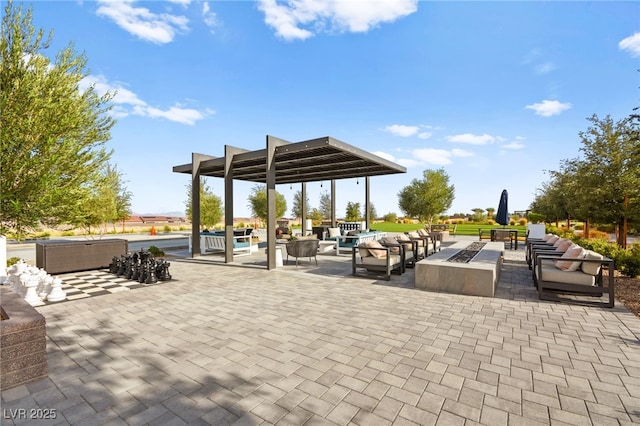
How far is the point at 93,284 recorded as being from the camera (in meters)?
6.74

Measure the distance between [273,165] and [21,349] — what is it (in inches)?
286

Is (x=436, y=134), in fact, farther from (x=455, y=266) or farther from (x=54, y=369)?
(x=54, y=369)

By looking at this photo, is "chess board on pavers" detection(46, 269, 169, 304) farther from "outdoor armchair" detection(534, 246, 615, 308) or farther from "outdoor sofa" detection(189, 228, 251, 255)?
"outdoor armchair" detection(534, 246, 615, 308)

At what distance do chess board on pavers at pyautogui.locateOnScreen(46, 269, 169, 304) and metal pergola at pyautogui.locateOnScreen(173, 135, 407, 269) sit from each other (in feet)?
11.2

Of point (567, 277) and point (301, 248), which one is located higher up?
point (301, 248)

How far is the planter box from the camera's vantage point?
742 cm

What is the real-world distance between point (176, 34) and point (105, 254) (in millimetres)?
7505

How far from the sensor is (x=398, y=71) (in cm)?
1303

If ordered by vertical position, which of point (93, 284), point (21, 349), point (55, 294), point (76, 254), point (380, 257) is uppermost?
point (76, 254)

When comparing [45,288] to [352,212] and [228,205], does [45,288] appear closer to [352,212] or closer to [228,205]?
[228,205]

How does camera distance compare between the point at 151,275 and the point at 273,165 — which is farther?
the point at 273,165

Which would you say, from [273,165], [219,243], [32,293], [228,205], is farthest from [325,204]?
[32,293]

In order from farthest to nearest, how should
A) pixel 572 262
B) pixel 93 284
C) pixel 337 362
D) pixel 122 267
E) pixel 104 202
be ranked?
pixel 104 202 → pixel 122 267 → pixel 93 284 → pixel 572 262 → pixel 337 362

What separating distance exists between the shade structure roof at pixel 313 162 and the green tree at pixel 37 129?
5525mm
